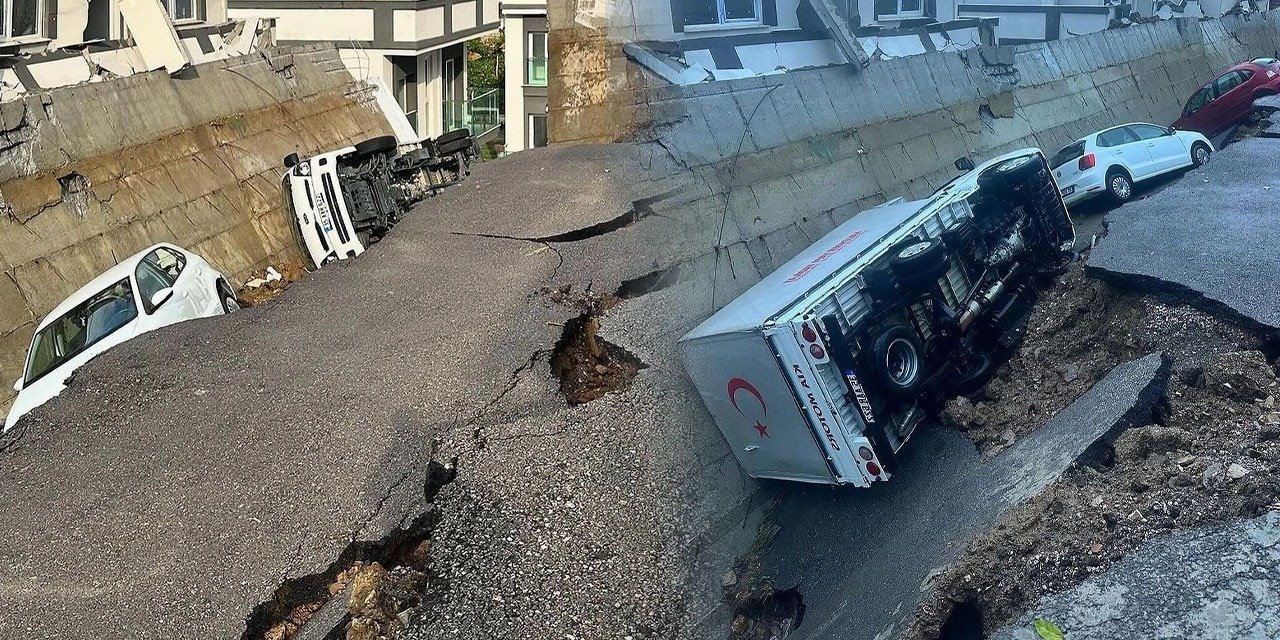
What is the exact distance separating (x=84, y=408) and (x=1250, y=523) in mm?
8422

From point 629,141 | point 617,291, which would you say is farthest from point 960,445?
point 629,141

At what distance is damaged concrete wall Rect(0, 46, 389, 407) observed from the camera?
11.9m

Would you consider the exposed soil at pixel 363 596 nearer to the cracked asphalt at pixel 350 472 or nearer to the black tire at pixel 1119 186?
the cracked asphalt at pixel 350 472

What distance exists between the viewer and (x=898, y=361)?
7.83 m

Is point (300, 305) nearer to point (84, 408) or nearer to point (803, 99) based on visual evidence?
point (84, 408)

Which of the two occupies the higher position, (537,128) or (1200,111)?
(537,128)

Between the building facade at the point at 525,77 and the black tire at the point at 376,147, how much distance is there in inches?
395

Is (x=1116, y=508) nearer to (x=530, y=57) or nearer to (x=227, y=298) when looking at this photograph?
(x=227, y=298)

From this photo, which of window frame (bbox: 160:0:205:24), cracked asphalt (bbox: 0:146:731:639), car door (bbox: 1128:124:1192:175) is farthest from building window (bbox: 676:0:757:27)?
window frame (bbox: 160:0:205:24)

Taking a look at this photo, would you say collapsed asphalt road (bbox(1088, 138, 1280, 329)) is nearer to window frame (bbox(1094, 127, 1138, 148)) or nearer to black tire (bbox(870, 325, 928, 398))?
window frame (bbox(1094, 127, 1138, 148))

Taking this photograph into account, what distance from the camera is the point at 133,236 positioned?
43.4ft

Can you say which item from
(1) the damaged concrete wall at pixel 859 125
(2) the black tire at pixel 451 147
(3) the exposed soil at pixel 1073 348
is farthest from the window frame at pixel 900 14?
(2) the black tire at pixel 451 147

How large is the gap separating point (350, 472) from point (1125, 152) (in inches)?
444

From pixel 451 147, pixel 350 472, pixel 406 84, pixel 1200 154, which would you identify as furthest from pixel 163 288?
pixel 406 84
